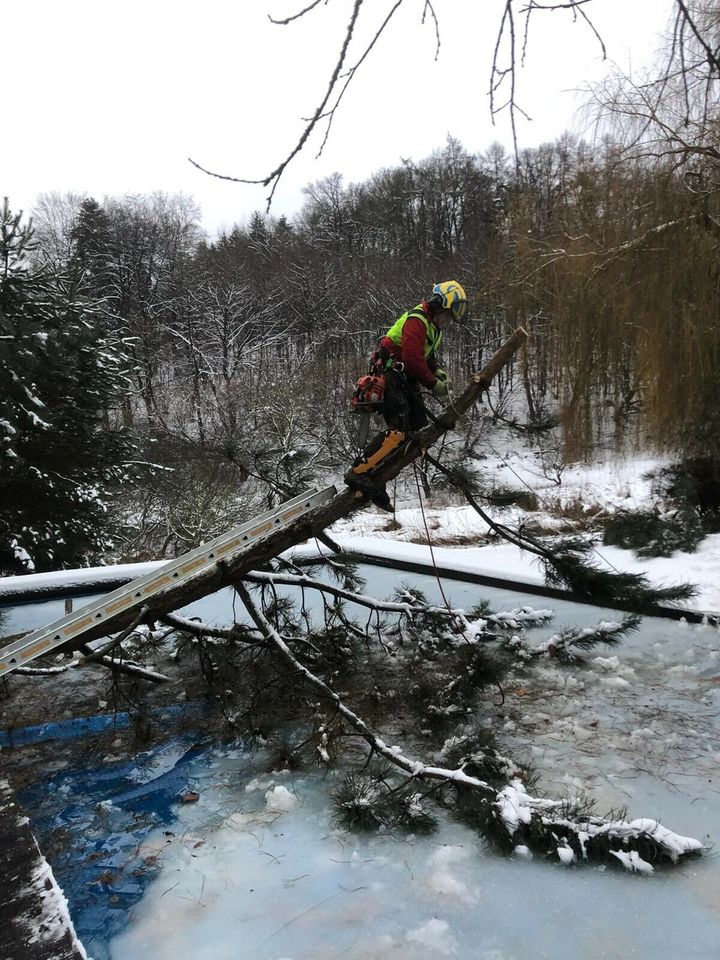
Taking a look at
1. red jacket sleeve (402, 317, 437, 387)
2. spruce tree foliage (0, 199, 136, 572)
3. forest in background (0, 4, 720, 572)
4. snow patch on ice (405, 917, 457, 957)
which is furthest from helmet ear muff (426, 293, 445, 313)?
spruce tree foliage (0, 199, 136, 572)

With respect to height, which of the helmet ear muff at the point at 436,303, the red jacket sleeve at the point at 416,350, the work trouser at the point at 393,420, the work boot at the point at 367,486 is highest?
the helmet ear muff at the point at 436,303

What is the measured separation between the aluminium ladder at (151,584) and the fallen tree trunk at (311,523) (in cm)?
4

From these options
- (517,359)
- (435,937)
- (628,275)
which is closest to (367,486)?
(435,937)

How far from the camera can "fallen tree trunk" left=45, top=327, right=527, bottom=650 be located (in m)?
3.44

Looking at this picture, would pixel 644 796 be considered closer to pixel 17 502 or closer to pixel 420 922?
pixel 420 922

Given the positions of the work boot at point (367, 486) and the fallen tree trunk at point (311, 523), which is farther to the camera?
the work boot at point (367, 486)

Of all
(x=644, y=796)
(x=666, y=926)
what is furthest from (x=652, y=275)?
(x=666, y=926)

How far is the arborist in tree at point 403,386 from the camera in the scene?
141 inches

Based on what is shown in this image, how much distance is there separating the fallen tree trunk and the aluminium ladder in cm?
4

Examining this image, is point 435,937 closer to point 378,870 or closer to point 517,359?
point 378,870

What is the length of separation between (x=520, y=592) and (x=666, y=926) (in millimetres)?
3966

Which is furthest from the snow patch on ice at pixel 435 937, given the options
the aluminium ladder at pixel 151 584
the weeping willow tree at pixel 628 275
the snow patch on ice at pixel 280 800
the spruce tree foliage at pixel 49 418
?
the spruce tree foliage at pixel 49 418

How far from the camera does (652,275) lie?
6.35 m

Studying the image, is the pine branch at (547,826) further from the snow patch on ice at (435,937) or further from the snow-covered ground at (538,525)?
the snow-covered ground at (538,525)
